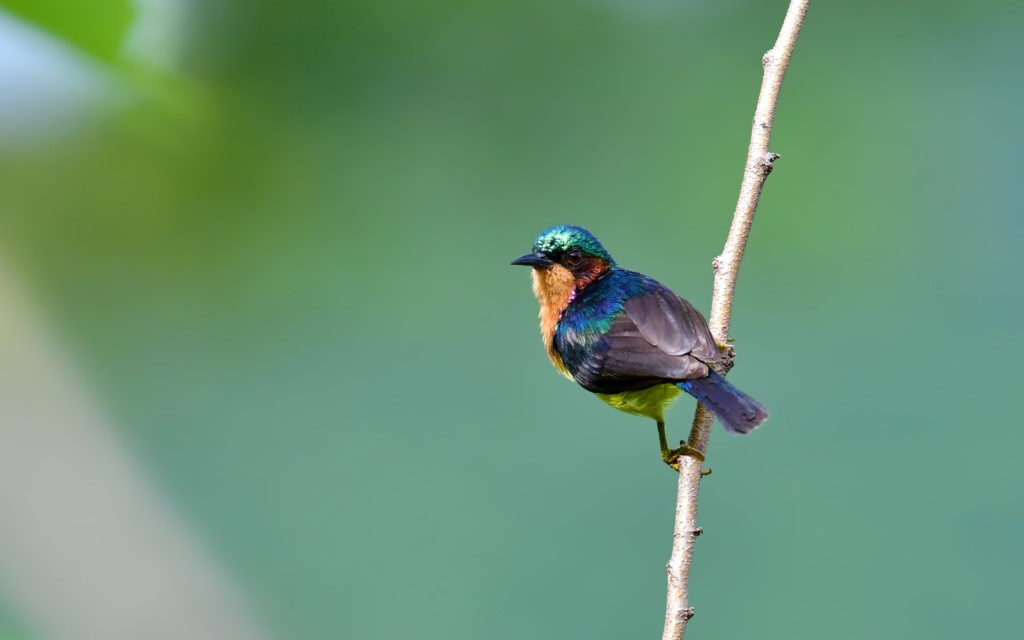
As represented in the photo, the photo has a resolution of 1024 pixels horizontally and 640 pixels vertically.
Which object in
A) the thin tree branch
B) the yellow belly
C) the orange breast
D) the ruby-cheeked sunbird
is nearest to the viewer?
the thin tree branch

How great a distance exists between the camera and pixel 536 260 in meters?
1.51

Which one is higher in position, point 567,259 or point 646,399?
point 567,259

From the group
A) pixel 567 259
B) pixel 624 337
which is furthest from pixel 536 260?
pixel 624 337

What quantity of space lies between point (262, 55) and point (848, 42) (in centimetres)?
166

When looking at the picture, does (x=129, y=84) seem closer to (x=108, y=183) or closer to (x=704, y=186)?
(x=108, y=183)

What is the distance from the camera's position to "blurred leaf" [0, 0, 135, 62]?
1.58 metres

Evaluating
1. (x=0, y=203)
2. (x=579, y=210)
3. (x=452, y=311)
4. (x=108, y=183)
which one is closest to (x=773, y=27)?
(x=579, y=210)

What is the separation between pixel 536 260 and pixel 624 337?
0.67 feet

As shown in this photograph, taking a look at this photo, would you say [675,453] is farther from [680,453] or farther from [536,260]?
[536,260]

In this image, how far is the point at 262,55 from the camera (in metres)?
2.87

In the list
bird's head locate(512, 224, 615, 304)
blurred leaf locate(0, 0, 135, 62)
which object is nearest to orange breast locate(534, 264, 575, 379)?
bird's head locate(512, 224, 615, 304)

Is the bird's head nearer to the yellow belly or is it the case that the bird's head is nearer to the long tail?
the yellow belly

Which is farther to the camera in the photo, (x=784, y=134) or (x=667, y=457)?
(x=784, y=134)

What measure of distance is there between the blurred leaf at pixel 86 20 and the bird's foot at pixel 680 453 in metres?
1.19
